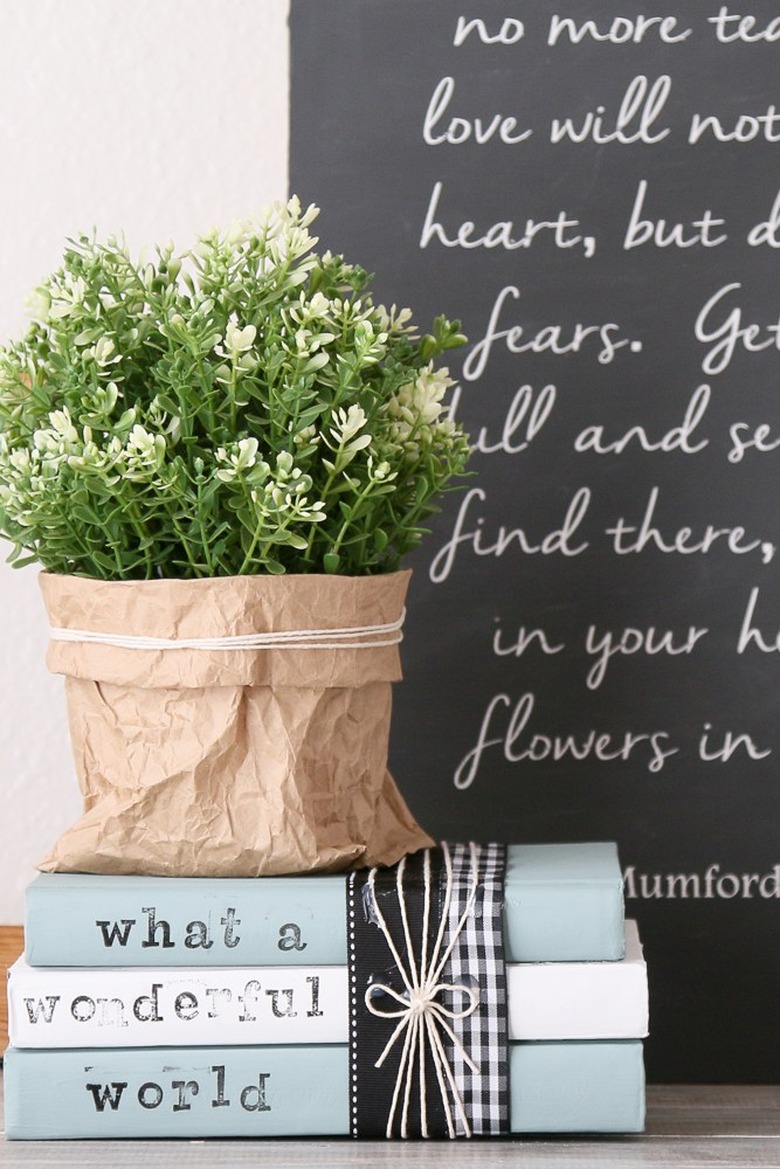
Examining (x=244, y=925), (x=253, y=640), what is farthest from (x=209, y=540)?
(x=244, y=925)

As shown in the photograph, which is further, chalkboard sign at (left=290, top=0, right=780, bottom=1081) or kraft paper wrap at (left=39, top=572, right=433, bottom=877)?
chalkboard sign at (left=290, top=0, right=780, bottom=1081)

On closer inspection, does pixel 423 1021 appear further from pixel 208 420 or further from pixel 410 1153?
pixel 208 420

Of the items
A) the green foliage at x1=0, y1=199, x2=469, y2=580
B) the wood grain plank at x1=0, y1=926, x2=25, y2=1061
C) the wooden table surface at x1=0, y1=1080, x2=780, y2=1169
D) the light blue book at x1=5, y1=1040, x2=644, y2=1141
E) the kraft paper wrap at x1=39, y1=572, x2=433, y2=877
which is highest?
the green foliage at x1=0, y1=199, x2=469, y2=580

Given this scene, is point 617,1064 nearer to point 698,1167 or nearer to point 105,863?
point 698,1167

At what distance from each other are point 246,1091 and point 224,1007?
48mm

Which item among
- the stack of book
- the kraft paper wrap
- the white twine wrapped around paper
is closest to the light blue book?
the stack of book

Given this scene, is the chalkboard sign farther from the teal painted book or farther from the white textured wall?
the teal painted book

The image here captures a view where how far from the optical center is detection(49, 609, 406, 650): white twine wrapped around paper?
0.69m

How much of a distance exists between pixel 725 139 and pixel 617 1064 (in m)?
0.71

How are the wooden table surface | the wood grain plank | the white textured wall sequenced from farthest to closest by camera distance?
the white textured wall
the wood grain plank
the wooden table surface

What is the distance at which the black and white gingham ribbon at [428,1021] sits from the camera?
2.22ft

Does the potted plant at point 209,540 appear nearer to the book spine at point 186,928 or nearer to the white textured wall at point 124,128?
the book spine at point 186,928

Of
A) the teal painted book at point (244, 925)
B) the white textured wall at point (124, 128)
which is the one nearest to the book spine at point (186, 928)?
the teal painted book at point (244, 925)

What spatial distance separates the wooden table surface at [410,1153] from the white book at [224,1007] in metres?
0.06
